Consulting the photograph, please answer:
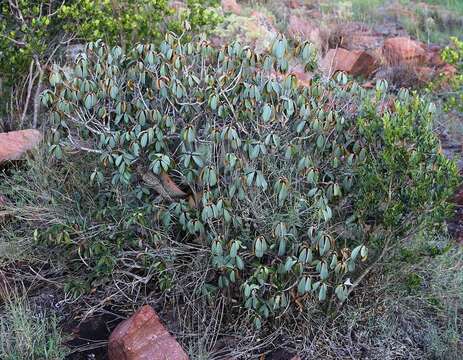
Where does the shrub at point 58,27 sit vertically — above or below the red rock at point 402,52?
above

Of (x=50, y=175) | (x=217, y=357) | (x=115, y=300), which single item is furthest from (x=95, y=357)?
(x=50, y=175)

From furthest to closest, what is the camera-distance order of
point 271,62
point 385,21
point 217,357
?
1. point 385,21
2. point 271,62
3. point 217,357

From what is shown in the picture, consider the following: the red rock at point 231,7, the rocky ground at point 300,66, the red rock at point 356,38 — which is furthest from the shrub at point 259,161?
the red rock at point 356,38

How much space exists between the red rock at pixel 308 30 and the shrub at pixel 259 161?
3730 millimetres

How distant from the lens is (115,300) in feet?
13.4

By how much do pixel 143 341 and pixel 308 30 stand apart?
541 cm

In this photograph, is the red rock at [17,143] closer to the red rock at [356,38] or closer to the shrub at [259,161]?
the shrub at [259,161]

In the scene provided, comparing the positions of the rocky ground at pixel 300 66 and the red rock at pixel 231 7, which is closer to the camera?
the rocky ground at pixel 300 66

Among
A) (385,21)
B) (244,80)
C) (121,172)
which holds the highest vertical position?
(244,80)

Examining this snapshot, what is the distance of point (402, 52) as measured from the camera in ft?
26.6

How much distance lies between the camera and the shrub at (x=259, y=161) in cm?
372

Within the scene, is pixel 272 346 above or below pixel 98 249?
below

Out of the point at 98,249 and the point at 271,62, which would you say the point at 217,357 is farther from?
the point at 271,62

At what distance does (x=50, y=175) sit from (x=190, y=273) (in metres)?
1.23
